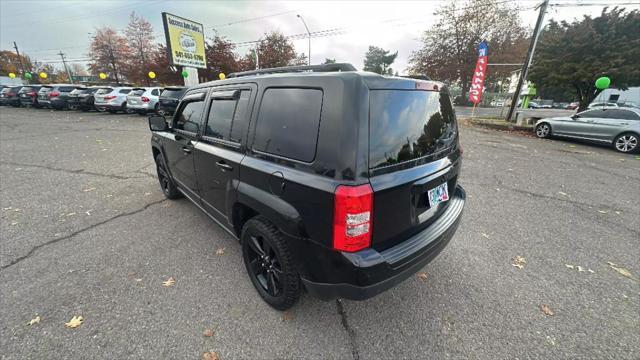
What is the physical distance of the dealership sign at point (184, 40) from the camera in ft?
56.4

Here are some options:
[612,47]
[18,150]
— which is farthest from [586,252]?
[612,47]

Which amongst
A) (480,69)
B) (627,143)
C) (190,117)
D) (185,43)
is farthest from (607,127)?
(185,43)

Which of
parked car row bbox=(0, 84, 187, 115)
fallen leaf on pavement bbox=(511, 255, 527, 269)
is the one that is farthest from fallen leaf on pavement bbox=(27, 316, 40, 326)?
parked car row bbox=(0, 84, 187, 115)

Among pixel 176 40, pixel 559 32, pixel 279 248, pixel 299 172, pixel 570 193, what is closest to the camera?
pixel 299 172

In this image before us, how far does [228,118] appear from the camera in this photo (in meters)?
2.43

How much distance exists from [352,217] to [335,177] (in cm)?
26

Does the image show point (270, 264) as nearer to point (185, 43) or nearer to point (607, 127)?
point (607, 127)

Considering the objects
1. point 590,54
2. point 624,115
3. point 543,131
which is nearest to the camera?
point 624,115

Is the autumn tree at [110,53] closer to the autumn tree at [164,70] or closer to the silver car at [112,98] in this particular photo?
the autumn tree at [164,70]

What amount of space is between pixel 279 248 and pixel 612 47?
17914 millimetres

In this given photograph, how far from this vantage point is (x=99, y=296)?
232 cm

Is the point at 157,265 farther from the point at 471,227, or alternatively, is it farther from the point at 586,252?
the point at 586,252

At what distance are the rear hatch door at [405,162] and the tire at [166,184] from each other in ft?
11.6

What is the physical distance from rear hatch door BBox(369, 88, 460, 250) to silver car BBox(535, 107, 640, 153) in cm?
1128
